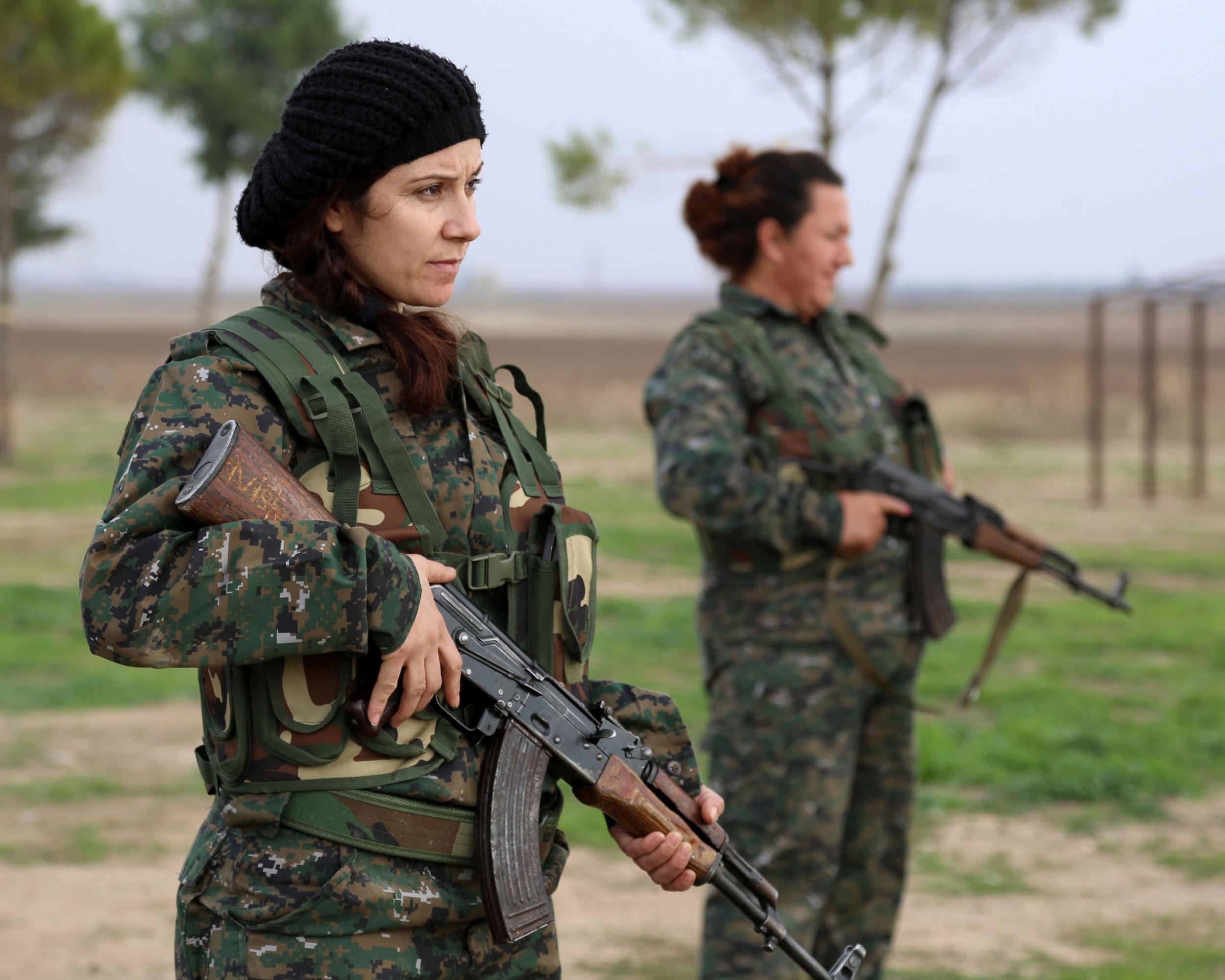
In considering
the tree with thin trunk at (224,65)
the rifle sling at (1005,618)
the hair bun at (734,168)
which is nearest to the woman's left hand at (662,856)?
the hair bun at (734,168)

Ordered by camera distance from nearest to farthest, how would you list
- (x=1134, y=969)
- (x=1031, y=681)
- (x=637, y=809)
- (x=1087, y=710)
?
(x=637, y=809) < (x=1134, y=969) < (x=1087, y=710) < (x=1031, y=681)

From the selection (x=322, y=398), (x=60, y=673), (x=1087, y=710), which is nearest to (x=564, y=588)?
(x=322, y=398)

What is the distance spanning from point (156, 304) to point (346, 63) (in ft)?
374

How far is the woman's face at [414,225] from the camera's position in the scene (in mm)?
1996

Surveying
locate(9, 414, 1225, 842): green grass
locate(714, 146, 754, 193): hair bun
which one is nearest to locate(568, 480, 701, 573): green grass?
locate(9, 414, 1225, 842): green grass

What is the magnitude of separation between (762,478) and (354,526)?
179cm

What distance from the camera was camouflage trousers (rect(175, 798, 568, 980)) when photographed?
1865 millimetres

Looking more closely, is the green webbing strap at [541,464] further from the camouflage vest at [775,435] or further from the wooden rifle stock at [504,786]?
the camouflage vest at [775,435]

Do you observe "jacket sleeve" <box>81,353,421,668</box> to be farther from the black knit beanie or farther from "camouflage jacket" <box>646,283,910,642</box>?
"camouflage jacket" <box>646,283,910,642</box>

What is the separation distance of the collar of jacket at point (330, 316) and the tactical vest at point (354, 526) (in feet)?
0.07

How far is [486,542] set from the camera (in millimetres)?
2066

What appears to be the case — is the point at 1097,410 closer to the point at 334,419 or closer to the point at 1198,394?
the point at 1198,394

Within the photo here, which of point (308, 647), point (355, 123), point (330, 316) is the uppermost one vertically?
point (355, 123)

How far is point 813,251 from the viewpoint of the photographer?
377 centimetres
